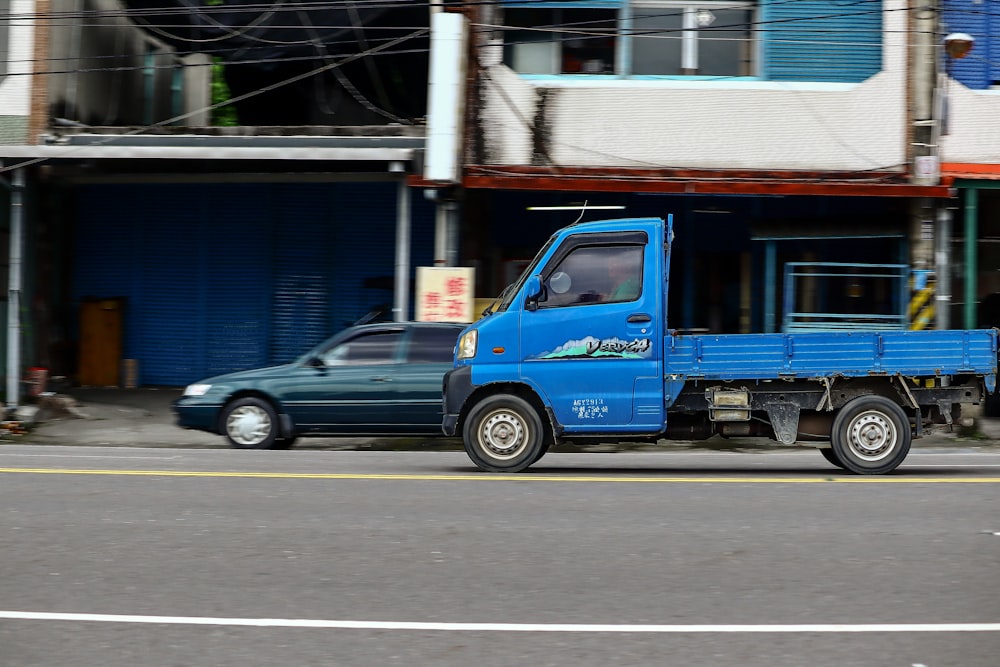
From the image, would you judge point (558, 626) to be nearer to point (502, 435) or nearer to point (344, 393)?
point (502, 435)

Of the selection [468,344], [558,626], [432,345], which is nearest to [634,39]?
[432,345]

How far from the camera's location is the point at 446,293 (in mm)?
17516

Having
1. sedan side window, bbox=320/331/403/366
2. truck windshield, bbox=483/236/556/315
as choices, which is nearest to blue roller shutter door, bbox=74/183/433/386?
sedan side window, bbox=320/331/403/366

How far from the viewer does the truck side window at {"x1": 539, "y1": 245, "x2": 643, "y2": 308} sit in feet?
36.2

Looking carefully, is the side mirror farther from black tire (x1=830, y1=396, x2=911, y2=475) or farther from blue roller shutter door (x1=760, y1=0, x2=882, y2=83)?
blue roller shutter door (x1=760, y1=0, x2=882, y2=83)

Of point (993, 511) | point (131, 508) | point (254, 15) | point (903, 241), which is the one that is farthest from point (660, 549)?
point (254, 15)

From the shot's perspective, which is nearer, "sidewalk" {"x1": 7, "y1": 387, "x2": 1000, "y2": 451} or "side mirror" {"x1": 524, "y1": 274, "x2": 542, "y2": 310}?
"side mirror" {"x1": 524, "y1": 274, "x2": 542, "y2": 310}

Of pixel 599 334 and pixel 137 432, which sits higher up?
pixel 599 334

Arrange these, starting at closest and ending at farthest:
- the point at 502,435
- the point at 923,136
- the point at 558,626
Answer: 1. the point at 558,626
2. the point at 502,435
3. the point at 923,136

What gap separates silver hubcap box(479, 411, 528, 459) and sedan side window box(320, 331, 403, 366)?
354 cm

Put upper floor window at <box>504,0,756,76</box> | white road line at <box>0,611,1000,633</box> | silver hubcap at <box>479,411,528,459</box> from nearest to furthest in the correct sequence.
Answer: white road line at <box>0,611,1000,633</box>
silver hubcap at <box>479,411,528,459</box>
upper floor window at <box>504,0,756,76</box>

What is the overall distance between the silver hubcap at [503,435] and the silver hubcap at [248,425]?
4232 mm

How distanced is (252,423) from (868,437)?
283 inches

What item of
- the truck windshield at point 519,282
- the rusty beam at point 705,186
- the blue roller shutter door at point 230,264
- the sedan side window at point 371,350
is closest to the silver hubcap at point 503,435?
the truck windshield at point 519,282
